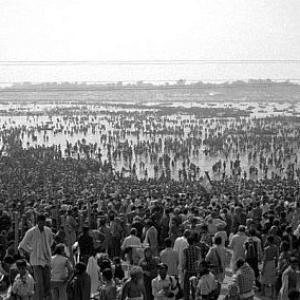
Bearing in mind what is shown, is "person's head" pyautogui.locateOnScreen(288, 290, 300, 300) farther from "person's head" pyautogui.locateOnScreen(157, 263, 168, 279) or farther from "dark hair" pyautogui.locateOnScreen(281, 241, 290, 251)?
"dark hair" pyautogui.locateOnScreen(281, 241, 290, 251)

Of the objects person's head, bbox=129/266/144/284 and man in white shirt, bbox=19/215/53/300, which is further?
man in white shirt, bbox=19/215/53/300

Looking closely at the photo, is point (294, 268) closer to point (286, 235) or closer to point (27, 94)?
point (286, 235)

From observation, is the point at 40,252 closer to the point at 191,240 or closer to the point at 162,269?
the point at 162,269

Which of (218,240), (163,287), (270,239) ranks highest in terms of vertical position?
(218,240)

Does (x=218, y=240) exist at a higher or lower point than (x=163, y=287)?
higher

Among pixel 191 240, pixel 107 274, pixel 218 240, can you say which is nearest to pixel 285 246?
pixel 218 240

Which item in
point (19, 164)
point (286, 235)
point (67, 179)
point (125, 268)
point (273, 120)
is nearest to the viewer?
point (286, 235)

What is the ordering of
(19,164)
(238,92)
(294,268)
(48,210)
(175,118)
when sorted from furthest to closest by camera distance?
(238,92), (175,118), (19,164), (48,210), (294,268)

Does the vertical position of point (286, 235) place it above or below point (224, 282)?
above

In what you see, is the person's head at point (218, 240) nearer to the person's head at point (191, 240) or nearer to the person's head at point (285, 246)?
the person's head at point (191, 240)

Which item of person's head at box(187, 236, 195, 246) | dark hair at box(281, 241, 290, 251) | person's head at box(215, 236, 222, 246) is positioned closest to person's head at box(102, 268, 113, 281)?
person's head at box(187, 236, 195, 246)

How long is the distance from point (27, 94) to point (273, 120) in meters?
82.2

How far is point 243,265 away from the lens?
866 centimetres

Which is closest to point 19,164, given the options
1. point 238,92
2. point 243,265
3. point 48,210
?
point 48,210
